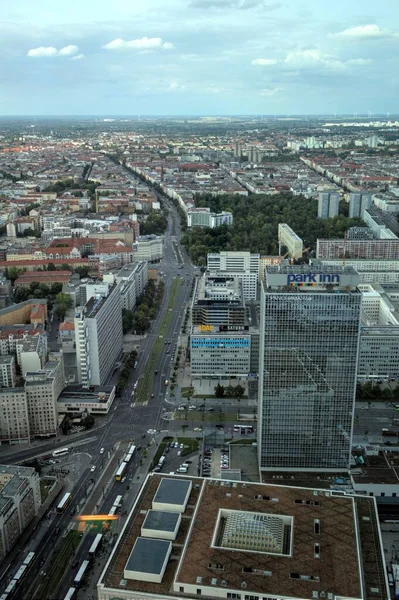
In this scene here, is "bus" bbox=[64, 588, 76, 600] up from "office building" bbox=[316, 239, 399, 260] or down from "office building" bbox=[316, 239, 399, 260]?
down

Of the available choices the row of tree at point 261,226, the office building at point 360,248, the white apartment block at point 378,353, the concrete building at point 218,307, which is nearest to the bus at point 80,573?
the concrete building at point 218,307

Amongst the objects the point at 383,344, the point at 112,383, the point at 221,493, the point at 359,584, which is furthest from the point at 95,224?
the point at 359,584

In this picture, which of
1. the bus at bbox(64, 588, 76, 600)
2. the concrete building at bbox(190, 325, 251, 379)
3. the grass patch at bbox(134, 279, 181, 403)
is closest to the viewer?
the bus at bbox(64, 588, 76, 600)

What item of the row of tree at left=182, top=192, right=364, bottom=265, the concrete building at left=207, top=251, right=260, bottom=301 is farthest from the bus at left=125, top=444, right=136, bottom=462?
the row of tree at left=182, top=192, right=364, bottom=265

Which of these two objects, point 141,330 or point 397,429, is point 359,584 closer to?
point 397,429

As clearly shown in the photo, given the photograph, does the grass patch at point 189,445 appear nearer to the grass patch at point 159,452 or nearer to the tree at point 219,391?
the grass patch at point 159,452

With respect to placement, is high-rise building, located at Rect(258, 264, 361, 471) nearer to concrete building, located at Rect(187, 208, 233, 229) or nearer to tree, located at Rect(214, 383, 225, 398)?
tree, located at Rect(214, 383, 225, 398)
